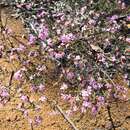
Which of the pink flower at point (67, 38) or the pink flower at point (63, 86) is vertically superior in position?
the pink flower at point (67, 38)

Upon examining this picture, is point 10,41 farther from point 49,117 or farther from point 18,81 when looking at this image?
point 49,117

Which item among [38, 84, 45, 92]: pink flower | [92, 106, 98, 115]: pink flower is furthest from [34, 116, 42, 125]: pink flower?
[92, 106, 98, 115]: pink flower

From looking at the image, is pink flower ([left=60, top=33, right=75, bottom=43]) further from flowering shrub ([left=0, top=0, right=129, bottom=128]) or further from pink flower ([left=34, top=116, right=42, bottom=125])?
pink flower ([left=34, top=116, right=42, bottom=125])

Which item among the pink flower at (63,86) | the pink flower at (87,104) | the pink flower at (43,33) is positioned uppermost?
the pink flower at (43,33)

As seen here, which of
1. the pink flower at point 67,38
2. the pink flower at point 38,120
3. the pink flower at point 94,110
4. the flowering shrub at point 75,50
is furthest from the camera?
the pink flower at point 67,38

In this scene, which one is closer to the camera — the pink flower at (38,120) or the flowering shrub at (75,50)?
the pink flower at (38,120)

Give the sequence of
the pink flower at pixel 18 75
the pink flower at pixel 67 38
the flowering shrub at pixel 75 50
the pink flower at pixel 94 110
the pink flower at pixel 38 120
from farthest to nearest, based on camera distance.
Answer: the pink flower at pixel 67 38 → the pink flower at pixel 18 75 → the flowering shrub at pixel 75 50 → the pink flower at pixel 94 110 → the pink flower at pixel 38 120

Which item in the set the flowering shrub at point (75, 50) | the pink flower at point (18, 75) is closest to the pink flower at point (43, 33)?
the flowering shrub at point (75, 50)

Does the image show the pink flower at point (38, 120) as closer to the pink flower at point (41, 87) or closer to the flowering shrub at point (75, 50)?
the flowering shrub at point (75, 50)

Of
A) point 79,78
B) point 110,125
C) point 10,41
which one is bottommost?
point 110,125

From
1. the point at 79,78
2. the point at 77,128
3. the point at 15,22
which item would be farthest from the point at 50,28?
the point at 77,128
